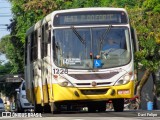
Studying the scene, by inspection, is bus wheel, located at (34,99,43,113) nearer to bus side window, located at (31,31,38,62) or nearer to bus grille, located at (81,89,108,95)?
bus side window, located at (31,31,38,62)

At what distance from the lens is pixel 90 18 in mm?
21969

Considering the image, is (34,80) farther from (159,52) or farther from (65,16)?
(159,52)

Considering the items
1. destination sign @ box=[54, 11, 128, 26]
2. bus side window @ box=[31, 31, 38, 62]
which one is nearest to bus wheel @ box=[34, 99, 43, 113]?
bus side window @ box=[31, 31, 38, 62]

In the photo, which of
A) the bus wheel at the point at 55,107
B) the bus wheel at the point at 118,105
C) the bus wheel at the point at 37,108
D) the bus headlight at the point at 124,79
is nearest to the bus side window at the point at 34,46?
the bus wheel at the point at 37,108

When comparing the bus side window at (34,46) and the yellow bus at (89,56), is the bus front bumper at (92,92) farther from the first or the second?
the bus side window at (34,46)

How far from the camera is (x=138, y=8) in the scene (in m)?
40.3

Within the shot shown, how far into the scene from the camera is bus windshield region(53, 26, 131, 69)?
21.4 m

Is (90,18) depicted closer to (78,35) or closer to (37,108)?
(78,35)

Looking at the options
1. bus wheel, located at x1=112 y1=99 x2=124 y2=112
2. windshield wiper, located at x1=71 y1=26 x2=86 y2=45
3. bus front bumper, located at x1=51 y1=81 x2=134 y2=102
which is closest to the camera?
bus front bumper, located at x1=51 y1=81 x2=134 y2=102

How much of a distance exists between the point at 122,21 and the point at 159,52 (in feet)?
69.3

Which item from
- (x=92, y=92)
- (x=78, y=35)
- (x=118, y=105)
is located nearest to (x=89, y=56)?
(x=78, y=35)

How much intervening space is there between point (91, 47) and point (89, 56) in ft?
1.04


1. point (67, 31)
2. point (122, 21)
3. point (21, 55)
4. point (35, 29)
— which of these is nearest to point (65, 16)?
point (67, 31)

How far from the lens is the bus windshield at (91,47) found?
21.4 m
